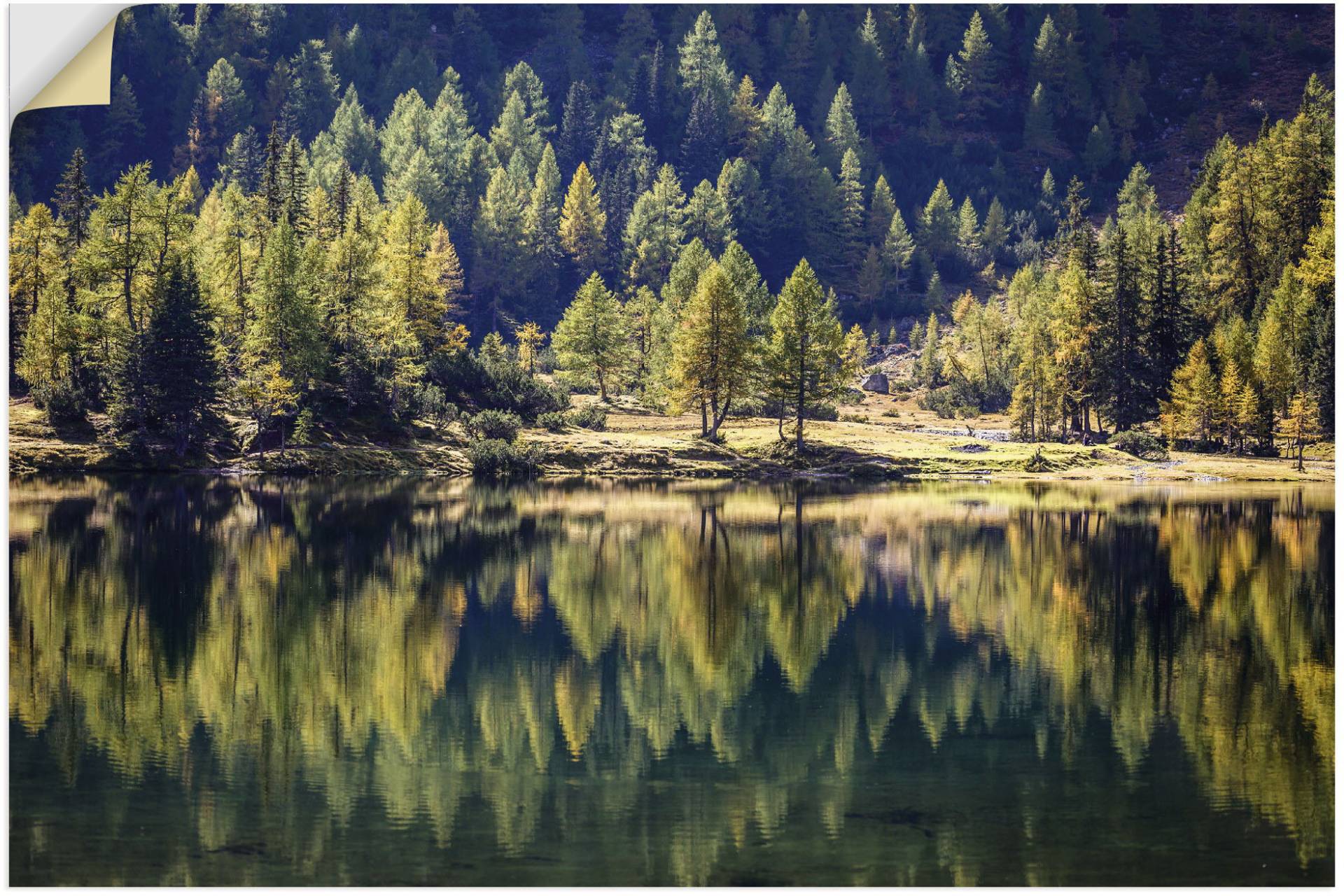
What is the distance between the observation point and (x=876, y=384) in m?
116

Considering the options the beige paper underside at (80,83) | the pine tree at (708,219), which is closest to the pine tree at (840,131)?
the pine tree at (708,219)

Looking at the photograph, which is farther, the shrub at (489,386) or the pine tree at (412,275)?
the shrub at (489,386)

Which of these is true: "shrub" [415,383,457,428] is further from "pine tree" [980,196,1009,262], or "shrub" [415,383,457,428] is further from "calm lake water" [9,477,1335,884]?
"pine tree" [980,196,1009,262]

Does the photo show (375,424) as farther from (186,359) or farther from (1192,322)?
(1192,322)

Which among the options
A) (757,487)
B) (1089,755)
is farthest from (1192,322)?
(1089,755)

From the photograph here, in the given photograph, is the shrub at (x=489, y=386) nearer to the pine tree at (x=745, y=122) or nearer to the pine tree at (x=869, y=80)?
the pine tree at (x=745, y=122)

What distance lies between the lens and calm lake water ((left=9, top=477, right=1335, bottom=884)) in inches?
577

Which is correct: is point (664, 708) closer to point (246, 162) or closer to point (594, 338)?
point (594, 338)

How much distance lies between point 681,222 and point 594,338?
51.8 m

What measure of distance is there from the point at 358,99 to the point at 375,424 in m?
105

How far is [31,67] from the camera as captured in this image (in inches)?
976

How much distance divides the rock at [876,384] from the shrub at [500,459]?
174 ft

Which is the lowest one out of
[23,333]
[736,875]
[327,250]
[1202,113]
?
[736,875]

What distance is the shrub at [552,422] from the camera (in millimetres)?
74062
